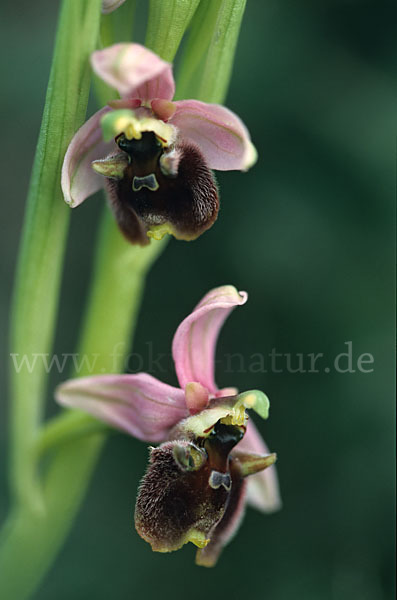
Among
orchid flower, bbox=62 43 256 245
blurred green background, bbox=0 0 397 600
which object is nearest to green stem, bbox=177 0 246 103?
orchid flower, bbox=62 43 256 245

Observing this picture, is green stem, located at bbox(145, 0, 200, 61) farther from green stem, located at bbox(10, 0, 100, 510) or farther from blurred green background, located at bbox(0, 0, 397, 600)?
blurred green background, located at bbox(0, 0, 397, 600)

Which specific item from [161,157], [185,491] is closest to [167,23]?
[161,157]

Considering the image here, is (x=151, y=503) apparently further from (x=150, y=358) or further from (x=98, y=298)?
(x=150, y=358)

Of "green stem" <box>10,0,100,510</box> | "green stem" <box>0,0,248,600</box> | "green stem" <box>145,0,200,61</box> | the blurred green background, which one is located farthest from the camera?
the blurred green background

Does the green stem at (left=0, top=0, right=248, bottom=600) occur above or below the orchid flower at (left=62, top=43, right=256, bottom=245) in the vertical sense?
below

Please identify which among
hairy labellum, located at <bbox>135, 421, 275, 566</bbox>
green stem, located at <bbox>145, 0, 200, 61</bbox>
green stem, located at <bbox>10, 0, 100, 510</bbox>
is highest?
green stem, located at <bbox>145, 0, 200, 61</bbox>

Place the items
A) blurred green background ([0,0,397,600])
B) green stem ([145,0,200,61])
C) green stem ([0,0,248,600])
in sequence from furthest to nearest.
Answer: blurred green background ([0,0,397,600]), green stem ([0,0,248,600]), green stem ([145,0,200,61])
